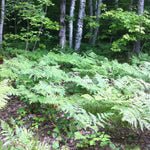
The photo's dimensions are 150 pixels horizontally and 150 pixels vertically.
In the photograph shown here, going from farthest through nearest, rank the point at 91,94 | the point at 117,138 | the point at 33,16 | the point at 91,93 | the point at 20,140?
the point at 33,16, the point at 91,94, the point at 91,93, the point at 117,138, the point at 20,140

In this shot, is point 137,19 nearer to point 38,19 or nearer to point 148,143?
point 38,19

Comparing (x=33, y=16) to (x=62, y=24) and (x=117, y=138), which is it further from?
(x=117, y=138)

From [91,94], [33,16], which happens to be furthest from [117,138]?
[33,16]

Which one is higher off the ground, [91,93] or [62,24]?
[62,24]

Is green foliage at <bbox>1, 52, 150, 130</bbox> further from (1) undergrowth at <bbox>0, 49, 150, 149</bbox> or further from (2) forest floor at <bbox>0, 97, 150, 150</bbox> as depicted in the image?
(2) forest floor at <bbox>0, 97, 150, 150</bbox>

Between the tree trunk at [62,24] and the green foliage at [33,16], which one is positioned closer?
the green foliage at [33,16]

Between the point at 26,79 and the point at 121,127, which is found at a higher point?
the point at 26,79

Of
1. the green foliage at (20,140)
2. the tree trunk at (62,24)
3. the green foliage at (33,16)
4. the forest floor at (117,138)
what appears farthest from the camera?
the tree trunk at (62,24)

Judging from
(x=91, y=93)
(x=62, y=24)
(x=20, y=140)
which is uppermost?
(x=62, y=24)

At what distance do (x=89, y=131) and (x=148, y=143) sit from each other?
101cm

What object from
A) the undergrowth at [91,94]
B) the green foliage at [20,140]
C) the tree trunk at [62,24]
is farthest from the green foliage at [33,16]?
the green foliage at [20,140]

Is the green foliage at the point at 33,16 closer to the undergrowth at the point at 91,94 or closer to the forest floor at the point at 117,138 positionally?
the undergrowth at the point at 91,94

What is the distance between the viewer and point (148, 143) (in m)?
2.11

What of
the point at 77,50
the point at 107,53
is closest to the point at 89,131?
the point at 77,50
